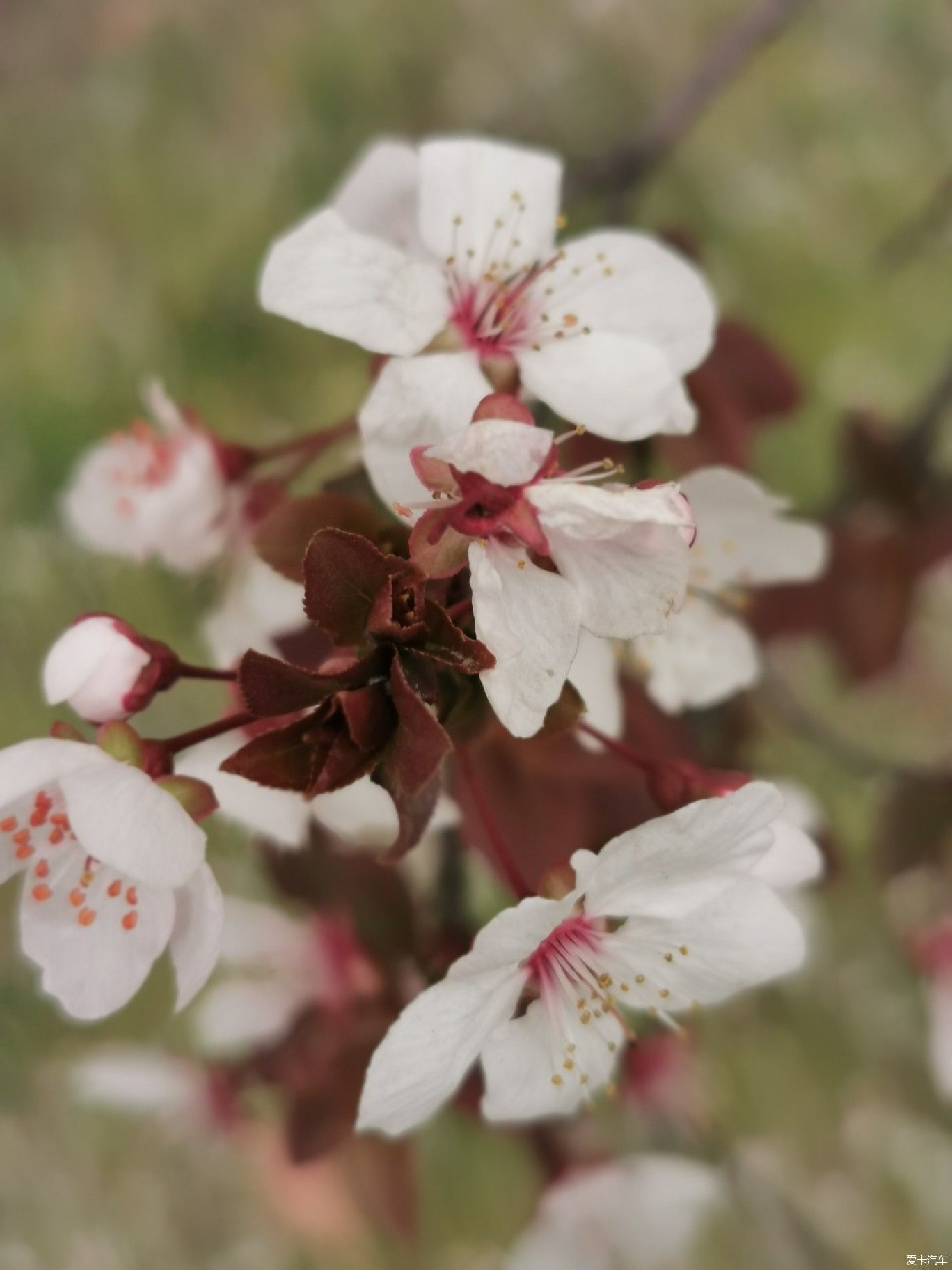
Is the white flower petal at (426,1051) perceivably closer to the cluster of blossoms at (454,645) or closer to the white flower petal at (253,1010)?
the cluster of blossoms at (454,645)

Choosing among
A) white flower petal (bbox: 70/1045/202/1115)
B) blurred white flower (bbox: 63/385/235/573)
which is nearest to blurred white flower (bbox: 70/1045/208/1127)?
white flower petal (bbox: 70/1045/202/1115)

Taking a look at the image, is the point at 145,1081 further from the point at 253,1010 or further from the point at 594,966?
the point at 594,966

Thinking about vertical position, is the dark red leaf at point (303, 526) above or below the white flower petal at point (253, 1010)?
above

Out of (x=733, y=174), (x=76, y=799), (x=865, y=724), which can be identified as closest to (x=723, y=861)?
(x=76, y=799)

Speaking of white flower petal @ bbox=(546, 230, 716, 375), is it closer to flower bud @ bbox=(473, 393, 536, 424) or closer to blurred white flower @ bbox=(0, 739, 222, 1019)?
flower bud @ bbox=(473, 393, 536, 424)

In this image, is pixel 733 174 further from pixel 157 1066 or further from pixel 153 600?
pixel 157 1066

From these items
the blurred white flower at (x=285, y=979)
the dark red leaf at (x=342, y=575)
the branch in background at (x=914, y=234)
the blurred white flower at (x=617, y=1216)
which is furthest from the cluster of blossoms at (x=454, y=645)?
the branch in background at (x=914, y=234)

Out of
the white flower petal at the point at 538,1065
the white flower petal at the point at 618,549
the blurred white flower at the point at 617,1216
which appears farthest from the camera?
the blurred white flower at the point at 617,1216
